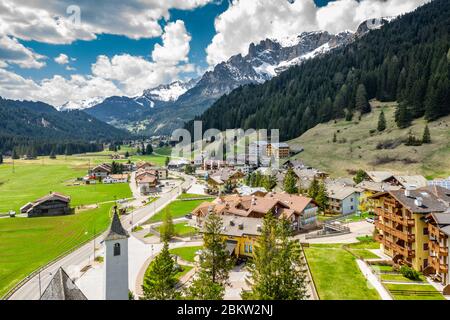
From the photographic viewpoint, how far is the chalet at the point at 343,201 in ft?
292

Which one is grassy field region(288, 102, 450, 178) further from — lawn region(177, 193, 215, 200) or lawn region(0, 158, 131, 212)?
lawn region(0, 158, 131, 212)

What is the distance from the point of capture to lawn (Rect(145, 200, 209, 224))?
89188 mm

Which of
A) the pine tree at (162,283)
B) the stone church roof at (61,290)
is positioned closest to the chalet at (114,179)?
the pine tree at (162,283)

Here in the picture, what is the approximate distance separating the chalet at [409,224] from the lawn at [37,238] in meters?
55.4

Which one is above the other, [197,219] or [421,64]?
[421,64]

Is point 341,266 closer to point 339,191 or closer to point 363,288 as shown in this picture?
point 363,288

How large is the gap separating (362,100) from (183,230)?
149985 millimetres

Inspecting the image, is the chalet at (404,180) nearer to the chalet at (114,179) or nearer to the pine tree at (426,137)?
the pine tree at (426,137)

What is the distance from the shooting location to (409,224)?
48062 mm

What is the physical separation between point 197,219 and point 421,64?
161 meters

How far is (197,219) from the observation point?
79625mm

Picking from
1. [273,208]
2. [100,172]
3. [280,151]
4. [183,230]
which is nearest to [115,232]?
[183,230]

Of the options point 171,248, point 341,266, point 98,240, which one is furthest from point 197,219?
point 341,266

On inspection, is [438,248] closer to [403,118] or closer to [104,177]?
[403,118]
